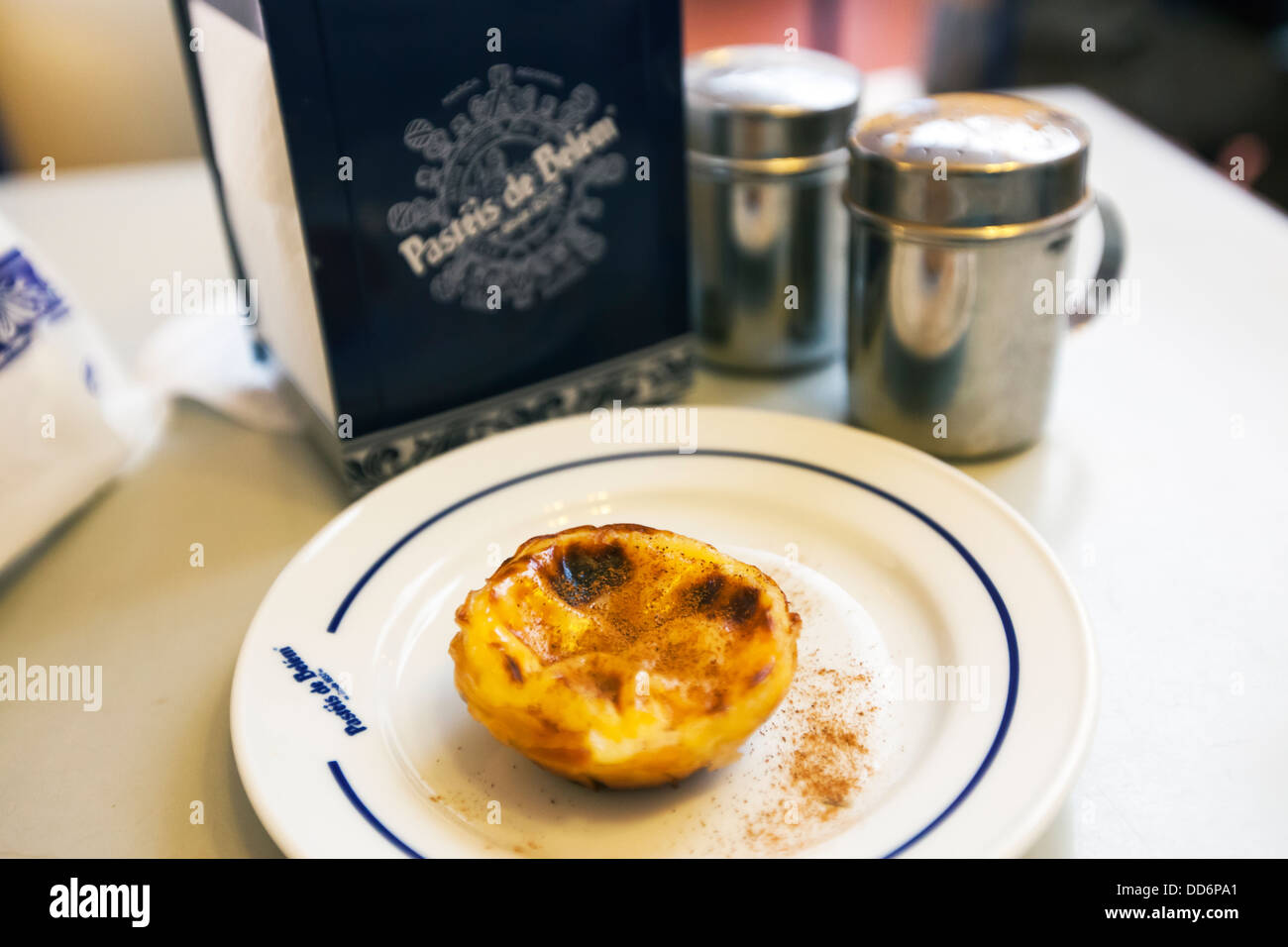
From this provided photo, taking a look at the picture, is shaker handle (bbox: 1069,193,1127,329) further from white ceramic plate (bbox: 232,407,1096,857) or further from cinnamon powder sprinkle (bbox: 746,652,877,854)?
cinnamon powder sprinkle (bbox: 746,652,877,854)

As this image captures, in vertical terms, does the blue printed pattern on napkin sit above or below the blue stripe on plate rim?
above

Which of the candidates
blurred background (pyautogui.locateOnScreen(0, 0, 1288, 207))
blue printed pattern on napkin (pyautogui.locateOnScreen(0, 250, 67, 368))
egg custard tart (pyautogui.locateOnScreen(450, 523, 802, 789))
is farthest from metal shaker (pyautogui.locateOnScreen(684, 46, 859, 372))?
blurred background (pyautogui.locateOnScreen(0, 0, 1288, 207))

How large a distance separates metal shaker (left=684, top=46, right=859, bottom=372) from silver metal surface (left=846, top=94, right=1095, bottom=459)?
0.32 feet

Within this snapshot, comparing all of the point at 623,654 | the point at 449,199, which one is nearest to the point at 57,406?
the point at 449,199

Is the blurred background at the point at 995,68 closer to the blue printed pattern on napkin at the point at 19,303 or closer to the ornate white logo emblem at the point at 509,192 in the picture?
the blue printed pattern on napkin at the point at 19,303

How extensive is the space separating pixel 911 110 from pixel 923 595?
39cm

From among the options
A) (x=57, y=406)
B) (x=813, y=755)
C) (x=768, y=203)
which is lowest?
(x=813, y=755)

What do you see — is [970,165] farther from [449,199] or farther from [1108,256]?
[449,199]

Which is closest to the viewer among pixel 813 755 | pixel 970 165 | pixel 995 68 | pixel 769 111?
pixel 813 755

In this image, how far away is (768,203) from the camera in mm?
1019

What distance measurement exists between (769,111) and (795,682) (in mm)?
503

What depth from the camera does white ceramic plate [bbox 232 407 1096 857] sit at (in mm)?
635

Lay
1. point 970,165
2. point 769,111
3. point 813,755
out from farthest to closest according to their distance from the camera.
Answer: point 769,111, point 970,165, point 813,755
